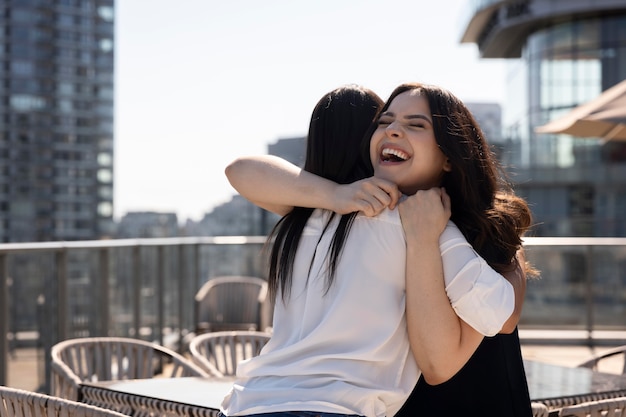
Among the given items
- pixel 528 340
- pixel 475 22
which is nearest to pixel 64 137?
pixel 475 22

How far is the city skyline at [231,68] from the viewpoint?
33.2 metres

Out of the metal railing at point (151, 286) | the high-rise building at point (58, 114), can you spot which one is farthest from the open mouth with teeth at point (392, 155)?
the high-rise building at point (58, 114)

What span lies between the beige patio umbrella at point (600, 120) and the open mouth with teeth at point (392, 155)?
4.74 metres

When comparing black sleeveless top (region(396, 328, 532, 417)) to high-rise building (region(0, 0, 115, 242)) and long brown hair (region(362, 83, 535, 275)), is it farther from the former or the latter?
high-rise building (region(0, 0, 115, 242))

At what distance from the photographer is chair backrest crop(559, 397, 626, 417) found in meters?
2.66

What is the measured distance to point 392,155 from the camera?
2.02 m

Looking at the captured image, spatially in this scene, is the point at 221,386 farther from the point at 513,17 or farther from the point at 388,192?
the point at 513,17

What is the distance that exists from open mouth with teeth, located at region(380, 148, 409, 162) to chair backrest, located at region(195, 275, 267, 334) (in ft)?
18.3

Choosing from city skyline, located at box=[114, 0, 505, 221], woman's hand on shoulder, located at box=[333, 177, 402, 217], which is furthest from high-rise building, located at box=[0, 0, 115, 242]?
woman's hand on shoulder, located at box=[333, 177, 402, 217]

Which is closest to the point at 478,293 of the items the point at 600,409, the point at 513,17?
the point at 600,409

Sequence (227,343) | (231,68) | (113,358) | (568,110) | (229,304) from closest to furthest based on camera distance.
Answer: (113,358) → (227,343) → (229,304) → (568,110) → (231,68)

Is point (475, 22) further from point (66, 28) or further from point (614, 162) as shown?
point (66, 28)

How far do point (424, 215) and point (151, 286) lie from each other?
20.7ft

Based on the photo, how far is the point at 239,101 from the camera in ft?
284
